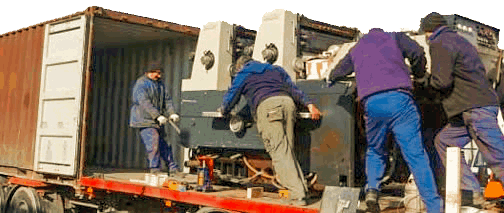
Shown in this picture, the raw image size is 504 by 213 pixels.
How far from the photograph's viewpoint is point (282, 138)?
15.0ft

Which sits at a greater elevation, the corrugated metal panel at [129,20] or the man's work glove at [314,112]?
the corrugated metal panel at [129,20]

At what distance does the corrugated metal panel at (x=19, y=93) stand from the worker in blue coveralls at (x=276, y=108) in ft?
12.7

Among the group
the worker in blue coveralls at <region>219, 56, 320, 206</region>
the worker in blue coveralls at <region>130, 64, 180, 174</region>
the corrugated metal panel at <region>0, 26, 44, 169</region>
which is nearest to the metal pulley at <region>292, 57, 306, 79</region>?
the worker in blue coveralls at <region>219, 56, 320, 206</region>

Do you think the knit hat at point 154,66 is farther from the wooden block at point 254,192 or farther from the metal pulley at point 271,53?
the wooden block at point 254,192

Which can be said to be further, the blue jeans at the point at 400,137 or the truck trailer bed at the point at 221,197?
the truck trailer bed at the point at 221,197

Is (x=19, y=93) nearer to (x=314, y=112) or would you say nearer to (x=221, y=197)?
(x=221, y=197)

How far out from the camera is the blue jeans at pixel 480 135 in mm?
4031

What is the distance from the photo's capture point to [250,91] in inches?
194

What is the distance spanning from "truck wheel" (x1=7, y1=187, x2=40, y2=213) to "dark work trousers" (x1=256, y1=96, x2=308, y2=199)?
13.9 ft

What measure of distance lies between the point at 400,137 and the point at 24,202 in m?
5.85

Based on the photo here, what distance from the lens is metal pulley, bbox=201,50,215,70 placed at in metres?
5.82

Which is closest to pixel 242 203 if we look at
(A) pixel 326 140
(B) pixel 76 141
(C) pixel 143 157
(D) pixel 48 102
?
(A) pixel 326 140

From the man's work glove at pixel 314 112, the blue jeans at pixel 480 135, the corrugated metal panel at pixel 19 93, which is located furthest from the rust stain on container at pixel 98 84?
the blue jeans at pixel 480 135

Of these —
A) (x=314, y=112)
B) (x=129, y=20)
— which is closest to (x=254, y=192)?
(x=314, y=112)
